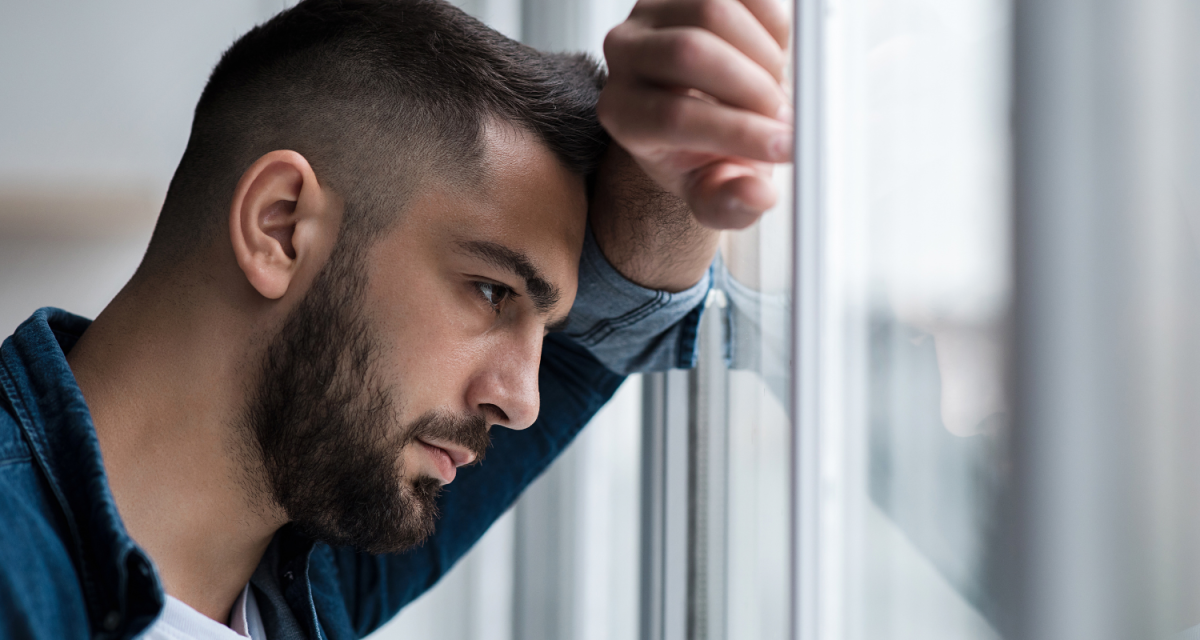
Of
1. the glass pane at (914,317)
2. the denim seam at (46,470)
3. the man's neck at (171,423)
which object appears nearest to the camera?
the glass pane at (914,317)

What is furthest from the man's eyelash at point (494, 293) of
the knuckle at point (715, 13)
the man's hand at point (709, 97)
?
the knuckle at point (715, 13)

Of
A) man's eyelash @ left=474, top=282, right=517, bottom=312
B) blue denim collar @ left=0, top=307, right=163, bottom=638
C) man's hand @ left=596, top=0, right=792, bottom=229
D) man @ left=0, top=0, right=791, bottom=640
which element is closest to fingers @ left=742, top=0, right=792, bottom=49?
man's hand @ left=596, top=0, right=792, bottom=229

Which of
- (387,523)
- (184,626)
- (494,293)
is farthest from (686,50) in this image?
(184,626)

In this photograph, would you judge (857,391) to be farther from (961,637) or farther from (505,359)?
(505,359)

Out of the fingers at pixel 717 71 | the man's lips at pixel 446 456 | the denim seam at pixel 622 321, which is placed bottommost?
the man's lips at pixel 446 456

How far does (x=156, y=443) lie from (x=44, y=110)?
3.15 ft

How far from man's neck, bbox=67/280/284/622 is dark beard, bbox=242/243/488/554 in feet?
0.11

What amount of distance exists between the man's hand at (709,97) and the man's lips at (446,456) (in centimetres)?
39

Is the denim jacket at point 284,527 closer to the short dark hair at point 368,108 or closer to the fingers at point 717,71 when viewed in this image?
the short dark hair at point 368,108

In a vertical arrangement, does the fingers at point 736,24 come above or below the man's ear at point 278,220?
above

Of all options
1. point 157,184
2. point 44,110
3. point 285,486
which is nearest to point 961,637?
point 285,486

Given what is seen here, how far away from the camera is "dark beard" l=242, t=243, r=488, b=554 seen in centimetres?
80

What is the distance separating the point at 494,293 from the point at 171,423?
14.2 inches

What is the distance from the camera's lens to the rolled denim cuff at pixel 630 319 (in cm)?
96
